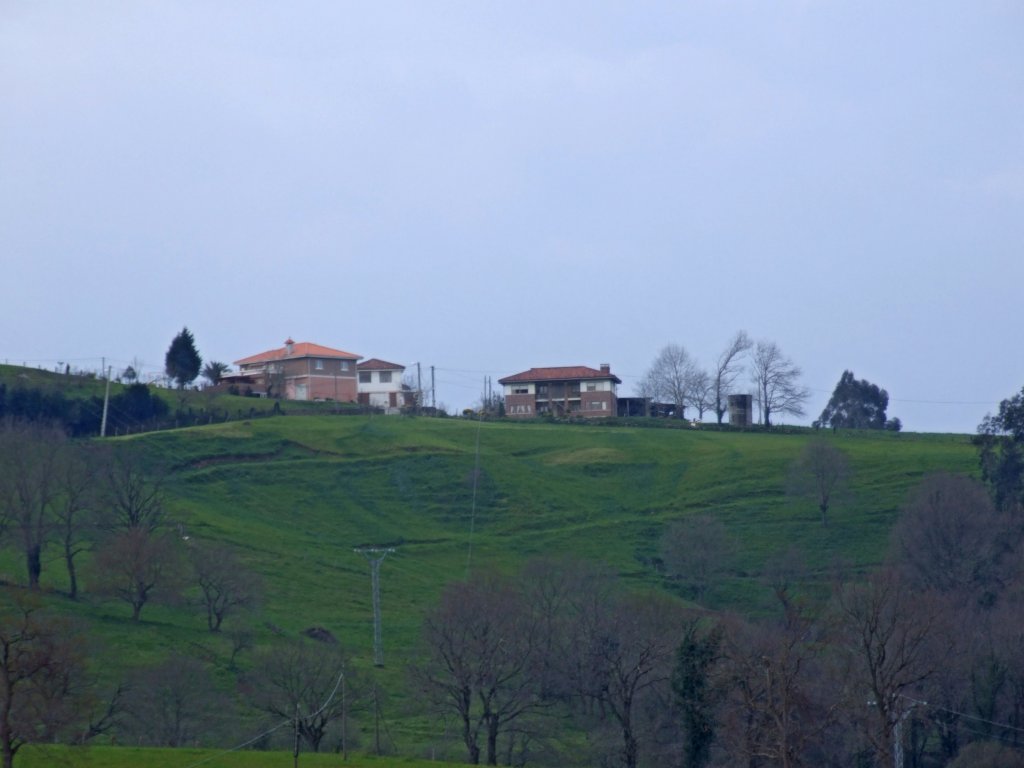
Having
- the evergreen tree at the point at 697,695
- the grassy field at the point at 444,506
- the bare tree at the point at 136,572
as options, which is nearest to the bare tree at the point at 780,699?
the evergreen tree at the point at 697,695

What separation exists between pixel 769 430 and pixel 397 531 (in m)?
47.3

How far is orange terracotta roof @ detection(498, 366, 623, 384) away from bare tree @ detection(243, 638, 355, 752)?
279ft

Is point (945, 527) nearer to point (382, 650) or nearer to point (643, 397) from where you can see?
point (382, 650)

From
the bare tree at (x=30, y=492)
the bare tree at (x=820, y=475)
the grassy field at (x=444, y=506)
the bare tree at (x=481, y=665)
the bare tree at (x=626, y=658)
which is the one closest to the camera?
the bare tree at (x=626, y=658)

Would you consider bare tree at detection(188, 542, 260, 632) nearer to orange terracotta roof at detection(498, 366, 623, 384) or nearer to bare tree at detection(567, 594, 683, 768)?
bare tree at detection(567, 594, 683, 768)

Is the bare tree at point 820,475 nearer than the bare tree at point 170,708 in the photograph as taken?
No

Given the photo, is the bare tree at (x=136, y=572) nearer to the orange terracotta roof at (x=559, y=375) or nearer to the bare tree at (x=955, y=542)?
the bare tree at (x=955, y=542)

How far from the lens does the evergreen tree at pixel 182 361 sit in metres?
135

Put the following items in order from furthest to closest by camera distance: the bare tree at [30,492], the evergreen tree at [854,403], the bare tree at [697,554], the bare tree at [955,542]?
1. the evergreen tree at [854,403]
2. the bare tree at [697,554]
3. the bare tree at [955,542]
4. the bare tree at [30,492]

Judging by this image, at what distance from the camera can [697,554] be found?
81938 millimetres

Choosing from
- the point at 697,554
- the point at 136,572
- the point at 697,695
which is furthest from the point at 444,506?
the point at 697,695

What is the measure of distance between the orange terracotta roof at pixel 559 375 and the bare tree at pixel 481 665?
80960mm

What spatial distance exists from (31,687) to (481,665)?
19651 millimetres

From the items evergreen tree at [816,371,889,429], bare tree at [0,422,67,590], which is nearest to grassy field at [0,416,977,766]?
bare tree at [0,422,67,590]
